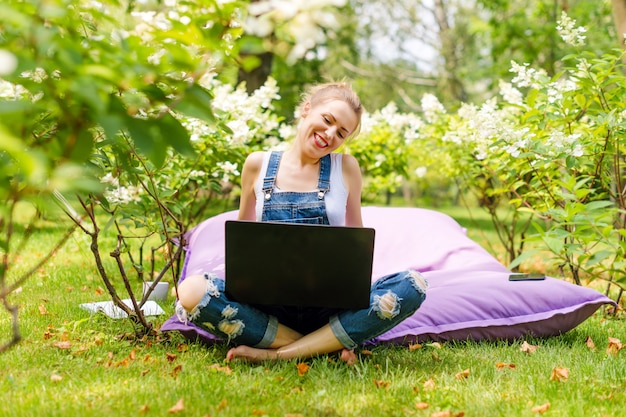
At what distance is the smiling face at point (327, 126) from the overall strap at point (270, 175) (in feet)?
0.46

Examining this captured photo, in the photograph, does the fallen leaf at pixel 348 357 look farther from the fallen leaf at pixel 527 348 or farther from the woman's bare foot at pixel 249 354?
the fallen leaf at pixel 527 348

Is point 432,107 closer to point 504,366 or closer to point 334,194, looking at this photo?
point 334,194

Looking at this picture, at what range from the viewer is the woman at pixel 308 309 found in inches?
95.7

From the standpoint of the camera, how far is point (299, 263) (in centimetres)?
229

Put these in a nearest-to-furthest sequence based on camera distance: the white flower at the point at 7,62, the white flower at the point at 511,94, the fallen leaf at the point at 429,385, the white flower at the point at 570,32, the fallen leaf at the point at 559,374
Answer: the white flower at the point at 7,62 → the fallen leaf at the point at 429,385 → the fallen leaf at the point at 559,374 → the white flower at the point at 570,32 → the white flower at the point at 511,94

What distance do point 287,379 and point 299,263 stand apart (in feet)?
1.30

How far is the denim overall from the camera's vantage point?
2420 mm

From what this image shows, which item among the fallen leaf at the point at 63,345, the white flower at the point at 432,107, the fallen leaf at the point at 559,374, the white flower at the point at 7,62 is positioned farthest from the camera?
the white flower at the point at 432,107

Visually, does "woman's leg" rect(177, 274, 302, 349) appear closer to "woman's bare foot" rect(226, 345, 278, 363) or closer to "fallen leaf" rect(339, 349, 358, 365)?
"woman's bare foot" rect(226, 345, 278, 363)

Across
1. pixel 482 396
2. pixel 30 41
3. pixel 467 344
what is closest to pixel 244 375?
pixel 482 396

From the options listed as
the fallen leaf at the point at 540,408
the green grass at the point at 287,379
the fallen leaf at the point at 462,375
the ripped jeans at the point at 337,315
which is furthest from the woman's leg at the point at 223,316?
the fallen leaf at the point at 540,408

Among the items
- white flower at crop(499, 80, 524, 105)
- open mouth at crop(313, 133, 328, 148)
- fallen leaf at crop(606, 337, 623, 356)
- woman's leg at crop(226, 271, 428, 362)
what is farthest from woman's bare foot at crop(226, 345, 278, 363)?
white flower at crop(499, 80, 524, 105)

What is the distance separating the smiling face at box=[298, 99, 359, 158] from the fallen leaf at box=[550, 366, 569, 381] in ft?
3.74

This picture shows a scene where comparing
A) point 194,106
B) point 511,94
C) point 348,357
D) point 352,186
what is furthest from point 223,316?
point 511,94
